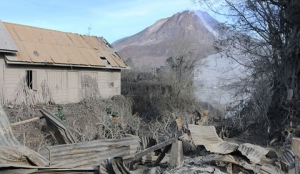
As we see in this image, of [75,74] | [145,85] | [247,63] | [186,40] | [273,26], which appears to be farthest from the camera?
[186,40]

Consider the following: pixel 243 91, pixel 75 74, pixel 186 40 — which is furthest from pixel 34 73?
pixel 186 40

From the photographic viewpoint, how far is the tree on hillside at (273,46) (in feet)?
32.7

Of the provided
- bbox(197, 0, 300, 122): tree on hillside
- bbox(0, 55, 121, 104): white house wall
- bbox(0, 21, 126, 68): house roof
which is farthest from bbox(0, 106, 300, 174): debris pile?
bbox(0, 21, 126, 68): house roof

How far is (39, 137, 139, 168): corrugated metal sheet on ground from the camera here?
3840 mm

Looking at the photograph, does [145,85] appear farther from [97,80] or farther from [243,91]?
[243,91]

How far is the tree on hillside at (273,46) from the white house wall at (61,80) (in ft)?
31.3

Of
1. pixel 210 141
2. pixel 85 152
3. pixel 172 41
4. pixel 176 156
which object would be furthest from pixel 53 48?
pixel 172 41

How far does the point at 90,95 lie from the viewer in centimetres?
1827

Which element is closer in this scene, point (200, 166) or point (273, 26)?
point (200, 166)

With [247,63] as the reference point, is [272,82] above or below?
below

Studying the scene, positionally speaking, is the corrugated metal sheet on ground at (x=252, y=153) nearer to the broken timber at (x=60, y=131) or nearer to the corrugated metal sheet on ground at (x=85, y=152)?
the corrugated metal sheet on ground at (x=85, y=152)

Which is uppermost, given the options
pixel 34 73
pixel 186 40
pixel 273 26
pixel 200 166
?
pixel 186 40

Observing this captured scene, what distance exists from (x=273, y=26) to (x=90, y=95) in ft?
38.0

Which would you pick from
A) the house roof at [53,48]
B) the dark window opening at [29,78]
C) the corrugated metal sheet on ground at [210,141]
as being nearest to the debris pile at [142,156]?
the corrugated metal sheet on ground at [210,141]
